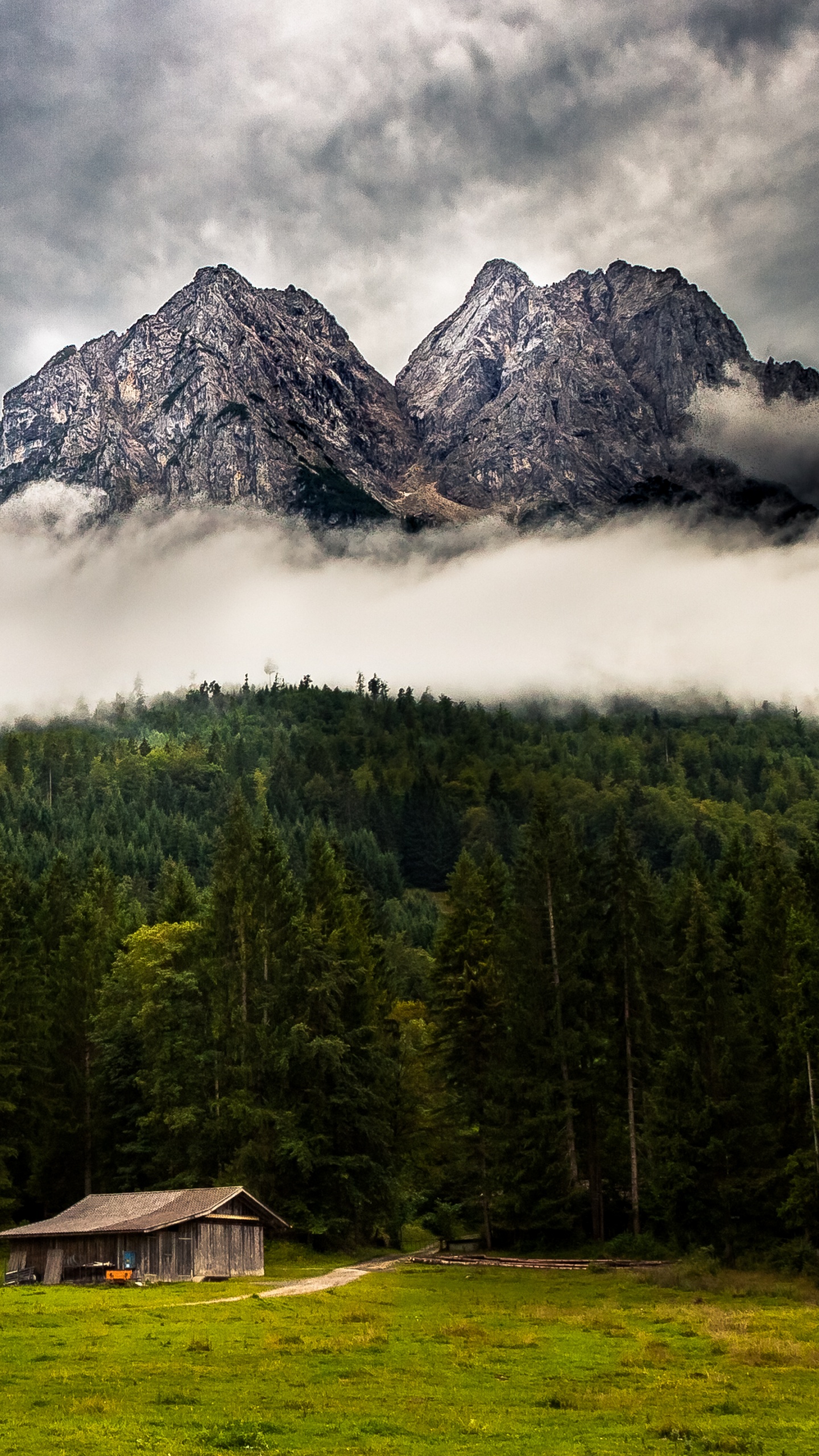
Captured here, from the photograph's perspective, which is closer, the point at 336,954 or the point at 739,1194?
the point at 739,1194

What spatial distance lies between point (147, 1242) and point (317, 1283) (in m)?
7.95

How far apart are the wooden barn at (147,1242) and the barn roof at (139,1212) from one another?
5cm

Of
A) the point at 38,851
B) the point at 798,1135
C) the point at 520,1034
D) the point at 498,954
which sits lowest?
the point at 798,1135

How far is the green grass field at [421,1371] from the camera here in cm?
2106

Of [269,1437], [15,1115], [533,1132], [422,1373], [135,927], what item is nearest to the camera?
[269,1437]

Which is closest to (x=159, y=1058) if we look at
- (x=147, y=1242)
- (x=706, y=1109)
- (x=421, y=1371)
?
(x=147, y=1242)

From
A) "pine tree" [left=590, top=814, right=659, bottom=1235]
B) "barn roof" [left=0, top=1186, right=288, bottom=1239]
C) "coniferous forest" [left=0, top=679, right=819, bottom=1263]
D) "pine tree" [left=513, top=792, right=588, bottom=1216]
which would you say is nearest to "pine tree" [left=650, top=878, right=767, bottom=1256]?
"coniferous forest" [left=0, top=679, right=819, bottom=1263]

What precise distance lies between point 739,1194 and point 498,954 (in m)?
19.5

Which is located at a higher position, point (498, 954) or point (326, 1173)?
point (498, 954)

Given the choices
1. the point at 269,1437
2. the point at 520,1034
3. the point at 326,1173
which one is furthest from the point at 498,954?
the point at 269,1437

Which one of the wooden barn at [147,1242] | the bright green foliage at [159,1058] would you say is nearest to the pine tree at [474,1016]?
the wooden barn at [147,1242]

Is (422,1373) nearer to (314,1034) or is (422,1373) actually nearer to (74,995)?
(314,1034)

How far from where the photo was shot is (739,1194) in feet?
166

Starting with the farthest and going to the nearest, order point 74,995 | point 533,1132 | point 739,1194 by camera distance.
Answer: point 74,995 → point 533,1132 → point 739,1194
